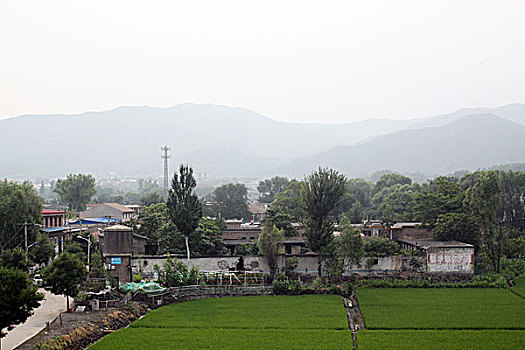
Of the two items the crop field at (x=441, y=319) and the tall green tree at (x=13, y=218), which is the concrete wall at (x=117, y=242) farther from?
the crop field at (x=441, y=319)

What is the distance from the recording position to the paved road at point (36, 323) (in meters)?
23.3


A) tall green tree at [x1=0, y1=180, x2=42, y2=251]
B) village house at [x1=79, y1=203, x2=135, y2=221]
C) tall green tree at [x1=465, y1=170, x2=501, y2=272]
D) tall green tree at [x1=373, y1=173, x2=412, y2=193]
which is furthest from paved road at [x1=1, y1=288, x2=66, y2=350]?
tall green tree at [x1=373, y1=173, x2=412, y2=193]

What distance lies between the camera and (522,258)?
46781 mm

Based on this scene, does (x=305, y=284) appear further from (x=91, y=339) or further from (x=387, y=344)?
(x=91, y=339)

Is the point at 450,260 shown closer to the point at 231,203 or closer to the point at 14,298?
the point at 14,298

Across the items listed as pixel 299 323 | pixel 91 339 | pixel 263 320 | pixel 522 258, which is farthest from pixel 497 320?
pixel 522 258

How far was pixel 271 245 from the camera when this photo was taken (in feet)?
122

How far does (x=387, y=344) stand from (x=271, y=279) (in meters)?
14.8

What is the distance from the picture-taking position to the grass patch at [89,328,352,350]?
22172 mm

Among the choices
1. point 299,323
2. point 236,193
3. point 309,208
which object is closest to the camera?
point 299,323

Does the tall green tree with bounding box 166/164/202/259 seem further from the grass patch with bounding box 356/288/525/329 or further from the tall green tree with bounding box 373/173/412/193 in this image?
the tall green tree with bounding box 373/173/412/193

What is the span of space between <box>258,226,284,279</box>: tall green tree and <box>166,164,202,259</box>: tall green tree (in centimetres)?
636

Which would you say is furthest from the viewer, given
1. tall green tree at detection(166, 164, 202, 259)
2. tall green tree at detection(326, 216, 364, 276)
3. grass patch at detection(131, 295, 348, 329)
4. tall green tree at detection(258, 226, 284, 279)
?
tall green tree at detection(166, 164, 202, 259)

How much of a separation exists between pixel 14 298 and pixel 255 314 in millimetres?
12073
